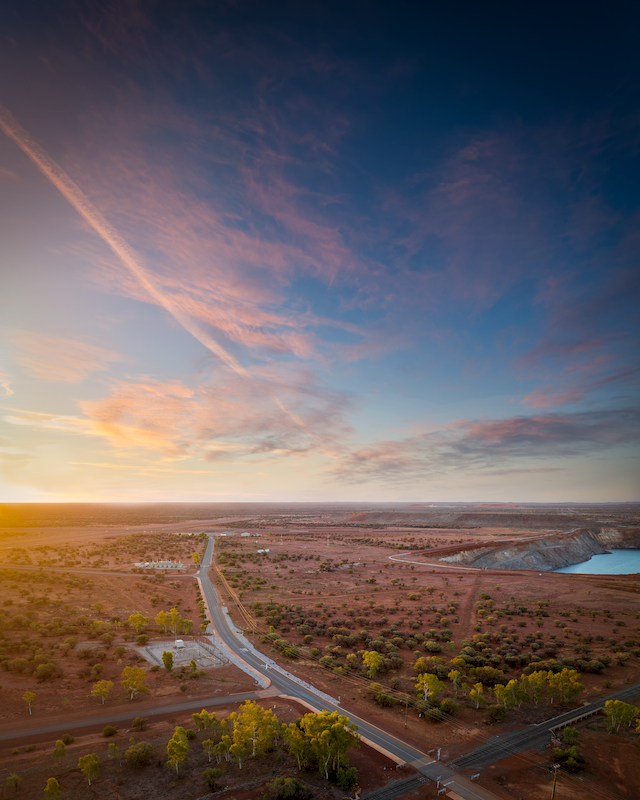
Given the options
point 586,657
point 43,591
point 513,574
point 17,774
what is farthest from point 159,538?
point 586,657

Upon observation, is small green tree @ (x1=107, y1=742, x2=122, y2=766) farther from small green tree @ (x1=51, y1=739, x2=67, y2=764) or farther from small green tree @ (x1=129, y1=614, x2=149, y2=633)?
small green tree @ (x1=129, y1=614, x2=149, y2=633)

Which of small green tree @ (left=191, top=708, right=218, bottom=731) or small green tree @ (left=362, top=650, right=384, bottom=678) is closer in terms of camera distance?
small green tree @ (left=191, top=708, right=218, bottom=731)

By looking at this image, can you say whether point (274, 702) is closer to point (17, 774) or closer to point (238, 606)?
→ point (17, 774)

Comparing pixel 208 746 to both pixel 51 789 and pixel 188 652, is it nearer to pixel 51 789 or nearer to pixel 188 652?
pixel 51 789

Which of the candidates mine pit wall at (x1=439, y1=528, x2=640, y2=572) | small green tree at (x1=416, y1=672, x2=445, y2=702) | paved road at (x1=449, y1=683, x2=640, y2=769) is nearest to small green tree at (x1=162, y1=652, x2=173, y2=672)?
small green tree at (x1=416, y1=672, x2=445, y2=702)

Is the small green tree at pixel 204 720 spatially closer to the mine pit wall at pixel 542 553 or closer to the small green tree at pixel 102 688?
the small green tree at pixel 102 688
